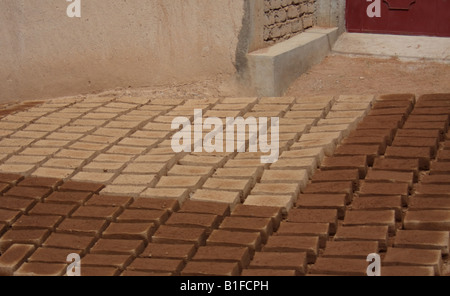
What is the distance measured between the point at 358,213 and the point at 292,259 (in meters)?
0.63

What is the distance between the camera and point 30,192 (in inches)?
176

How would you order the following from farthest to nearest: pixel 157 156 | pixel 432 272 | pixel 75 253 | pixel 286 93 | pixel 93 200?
pixel 286 93, pixel 157 156, pixel 93 200, pixel 75 253, pixel 432 272

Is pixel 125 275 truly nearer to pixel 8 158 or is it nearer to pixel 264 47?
pixel 8 158

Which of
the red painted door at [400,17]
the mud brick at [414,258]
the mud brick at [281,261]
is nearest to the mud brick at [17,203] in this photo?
the mud brick at [281,261]

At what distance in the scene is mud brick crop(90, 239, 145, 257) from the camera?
371 centimetres

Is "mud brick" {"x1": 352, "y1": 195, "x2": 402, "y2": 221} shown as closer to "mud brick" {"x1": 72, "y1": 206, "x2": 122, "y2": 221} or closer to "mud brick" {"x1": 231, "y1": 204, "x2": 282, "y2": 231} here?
"mud brick" {"x1": 231, "y1": 204, "x2": 282, "y2": 231}

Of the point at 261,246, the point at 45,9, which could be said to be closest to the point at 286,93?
the point at 45,9

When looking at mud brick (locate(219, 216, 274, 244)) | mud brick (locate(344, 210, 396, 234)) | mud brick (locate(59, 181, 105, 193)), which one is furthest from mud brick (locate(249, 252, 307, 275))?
mud brick (locate(59, 181, 105, 193))

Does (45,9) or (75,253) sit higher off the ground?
(45,9)

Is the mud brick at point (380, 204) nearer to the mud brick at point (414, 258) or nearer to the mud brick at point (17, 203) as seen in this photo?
the mud brick at point (414, 258)

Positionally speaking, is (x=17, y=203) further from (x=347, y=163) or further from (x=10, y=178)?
(x=347, y=163)

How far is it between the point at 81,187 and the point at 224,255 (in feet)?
4.41

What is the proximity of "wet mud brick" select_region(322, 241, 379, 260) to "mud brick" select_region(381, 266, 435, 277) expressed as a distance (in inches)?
→ 7.2

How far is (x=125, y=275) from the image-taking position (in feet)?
11.5
